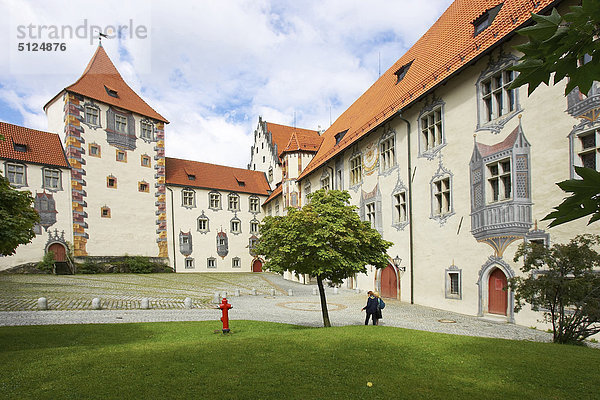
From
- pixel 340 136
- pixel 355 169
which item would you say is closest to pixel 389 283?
pixel 355 169

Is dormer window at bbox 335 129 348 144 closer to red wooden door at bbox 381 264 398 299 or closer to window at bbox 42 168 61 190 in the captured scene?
red wooden door at bbox 381 264 398 299

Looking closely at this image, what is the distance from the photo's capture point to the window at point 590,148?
36.8 ft

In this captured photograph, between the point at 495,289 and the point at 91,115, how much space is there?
3589 centimetres

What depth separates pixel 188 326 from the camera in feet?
41.8

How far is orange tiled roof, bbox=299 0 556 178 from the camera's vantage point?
14.6 m

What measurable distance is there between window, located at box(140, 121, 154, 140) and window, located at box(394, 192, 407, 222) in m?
29.1

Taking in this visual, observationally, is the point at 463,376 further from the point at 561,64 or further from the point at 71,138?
the point at 71,138

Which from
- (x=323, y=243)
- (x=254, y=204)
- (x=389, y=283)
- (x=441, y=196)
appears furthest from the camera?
(x=254, y=204)

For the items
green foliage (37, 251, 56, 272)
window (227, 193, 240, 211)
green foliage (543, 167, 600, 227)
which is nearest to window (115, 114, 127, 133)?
green foliage (37, 251, 56, 272)

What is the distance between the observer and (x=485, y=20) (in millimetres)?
16719

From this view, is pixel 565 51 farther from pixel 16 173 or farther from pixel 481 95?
pixel 16 173

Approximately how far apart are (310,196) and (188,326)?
587cm

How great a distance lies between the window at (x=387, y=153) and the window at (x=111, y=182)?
87.0 ft

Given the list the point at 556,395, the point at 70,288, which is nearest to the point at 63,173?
the point at 70,288
